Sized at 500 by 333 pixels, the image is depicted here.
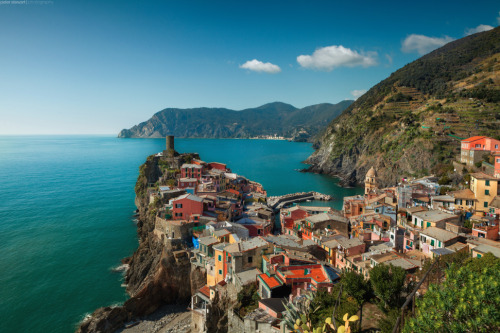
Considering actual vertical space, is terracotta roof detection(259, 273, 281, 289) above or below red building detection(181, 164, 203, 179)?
below

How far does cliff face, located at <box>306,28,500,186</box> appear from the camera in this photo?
2044 inches

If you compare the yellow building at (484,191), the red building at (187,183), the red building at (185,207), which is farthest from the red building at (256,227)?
the yellow building at (484,191)

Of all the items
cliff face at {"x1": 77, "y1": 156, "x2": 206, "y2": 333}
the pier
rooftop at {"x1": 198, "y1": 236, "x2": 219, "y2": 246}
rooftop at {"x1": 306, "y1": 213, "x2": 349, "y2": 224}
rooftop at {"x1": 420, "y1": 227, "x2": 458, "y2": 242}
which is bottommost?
cliff face at {"x1": 77, "y1": 156, "x2": 206, "y2": 333}

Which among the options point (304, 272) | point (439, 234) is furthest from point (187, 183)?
point (439, 234)

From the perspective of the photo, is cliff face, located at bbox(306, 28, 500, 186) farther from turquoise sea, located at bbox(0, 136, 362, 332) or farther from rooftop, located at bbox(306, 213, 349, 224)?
rooftop, located at bbox(306, 213, 349, 224)

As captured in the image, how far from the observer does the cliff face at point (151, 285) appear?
2028 cm

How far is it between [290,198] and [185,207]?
25.1 metres

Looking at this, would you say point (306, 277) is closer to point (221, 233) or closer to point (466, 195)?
point (221, 233)

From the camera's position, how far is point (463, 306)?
609 cm

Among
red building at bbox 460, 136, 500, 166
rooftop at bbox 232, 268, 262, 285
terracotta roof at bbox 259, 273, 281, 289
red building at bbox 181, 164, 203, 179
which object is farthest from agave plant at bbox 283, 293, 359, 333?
red building at bbox 460, 136, 500, 166

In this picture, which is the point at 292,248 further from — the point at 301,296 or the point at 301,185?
the point at 301,185

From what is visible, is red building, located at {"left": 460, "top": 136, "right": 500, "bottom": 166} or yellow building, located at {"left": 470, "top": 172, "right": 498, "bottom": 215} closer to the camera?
yellow building, located at {"left": 470, "top": 172, "right": 498, "bottom": 215}

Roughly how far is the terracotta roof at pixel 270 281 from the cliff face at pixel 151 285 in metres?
7.17

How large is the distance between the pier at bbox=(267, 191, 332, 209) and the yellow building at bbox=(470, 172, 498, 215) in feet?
82.7
